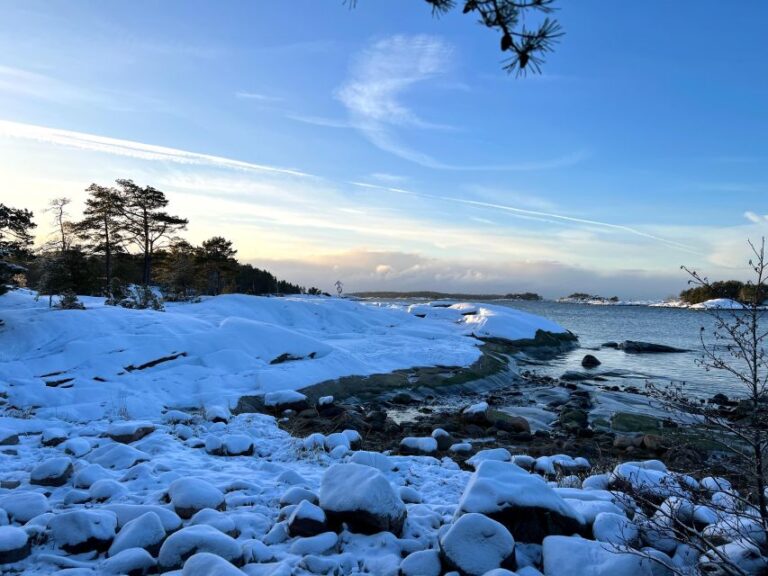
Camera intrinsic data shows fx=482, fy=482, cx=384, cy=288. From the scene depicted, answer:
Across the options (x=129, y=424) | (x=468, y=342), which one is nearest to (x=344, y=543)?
(x=129, y=424)

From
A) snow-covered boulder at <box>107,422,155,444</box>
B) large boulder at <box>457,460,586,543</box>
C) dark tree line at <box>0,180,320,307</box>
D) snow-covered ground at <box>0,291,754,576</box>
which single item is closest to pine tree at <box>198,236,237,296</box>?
dark tree line at <box>0,180,320,307</box>

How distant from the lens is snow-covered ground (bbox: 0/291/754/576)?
4.27 m

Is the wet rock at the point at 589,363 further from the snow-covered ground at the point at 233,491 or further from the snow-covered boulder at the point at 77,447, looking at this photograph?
the snow-covered boulder at the point at 77,447

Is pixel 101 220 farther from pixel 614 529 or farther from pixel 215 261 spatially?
pixel 614 529

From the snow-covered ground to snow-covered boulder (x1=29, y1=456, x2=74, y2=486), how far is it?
0.06 feet

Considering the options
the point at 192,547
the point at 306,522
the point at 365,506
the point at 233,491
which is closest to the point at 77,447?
the point at 233,491

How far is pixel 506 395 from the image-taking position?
15570 mm

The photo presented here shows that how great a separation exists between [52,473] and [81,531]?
6.15ft

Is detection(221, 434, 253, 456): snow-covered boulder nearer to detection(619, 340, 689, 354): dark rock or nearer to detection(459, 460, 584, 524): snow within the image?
detection(459, 460, 584, 524): snow

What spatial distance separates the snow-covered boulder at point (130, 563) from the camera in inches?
163

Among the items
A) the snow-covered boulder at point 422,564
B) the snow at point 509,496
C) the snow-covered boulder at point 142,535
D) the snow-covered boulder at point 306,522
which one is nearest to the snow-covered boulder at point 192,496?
the snow-covered boulder at point 142,535

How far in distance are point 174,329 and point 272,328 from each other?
3032 millimetres

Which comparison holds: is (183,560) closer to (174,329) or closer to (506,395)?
(174,329)

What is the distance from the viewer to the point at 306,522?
4.86 meters
